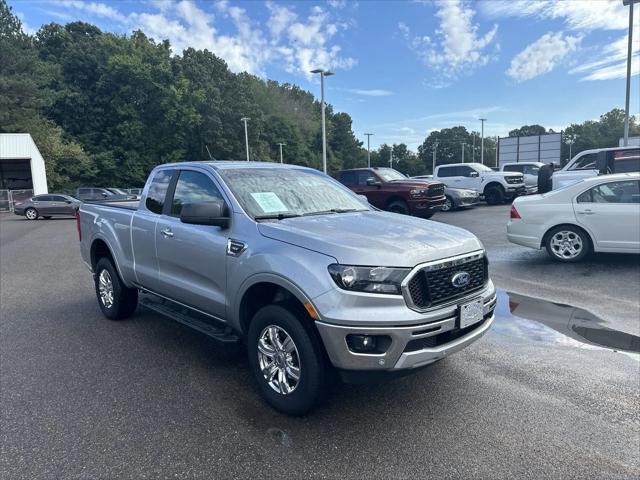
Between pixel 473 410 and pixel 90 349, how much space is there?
148 inches

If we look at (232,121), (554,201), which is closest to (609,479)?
(554,201)

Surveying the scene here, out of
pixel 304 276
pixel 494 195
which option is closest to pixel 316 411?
pixel 304 276

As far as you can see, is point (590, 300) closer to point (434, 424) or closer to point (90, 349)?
point (434, 424)

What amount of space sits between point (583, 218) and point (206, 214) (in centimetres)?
703

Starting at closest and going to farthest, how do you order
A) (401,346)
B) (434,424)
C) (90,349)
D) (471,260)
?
(401,346) → (434,424) → (471,260) → (90,349)

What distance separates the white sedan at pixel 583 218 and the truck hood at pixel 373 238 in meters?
5.34

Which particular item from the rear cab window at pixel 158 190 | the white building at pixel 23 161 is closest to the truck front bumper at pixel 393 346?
the rear cab window at pixel 158 190

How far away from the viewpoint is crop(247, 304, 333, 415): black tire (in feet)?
10.1

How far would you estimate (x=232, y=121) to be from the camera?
204ft

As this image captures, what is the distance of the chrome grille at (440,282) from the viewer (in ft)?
9.91

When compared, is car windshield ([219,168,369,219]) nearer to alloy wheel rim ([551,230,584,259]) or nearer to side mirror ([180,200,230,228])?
side mirror ([180,200,230,228])

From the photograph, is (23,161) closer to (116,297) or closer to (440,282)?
(116,297)

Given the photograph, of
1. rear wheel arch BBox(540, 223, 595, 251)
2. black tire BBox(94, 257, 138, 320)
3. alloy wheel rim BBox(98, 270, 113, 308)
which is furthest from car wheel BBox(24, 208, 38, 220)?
rear wheel arch BBox(540, 223, 595, 251)

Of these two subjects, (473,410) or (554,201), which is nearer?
(473,410)
